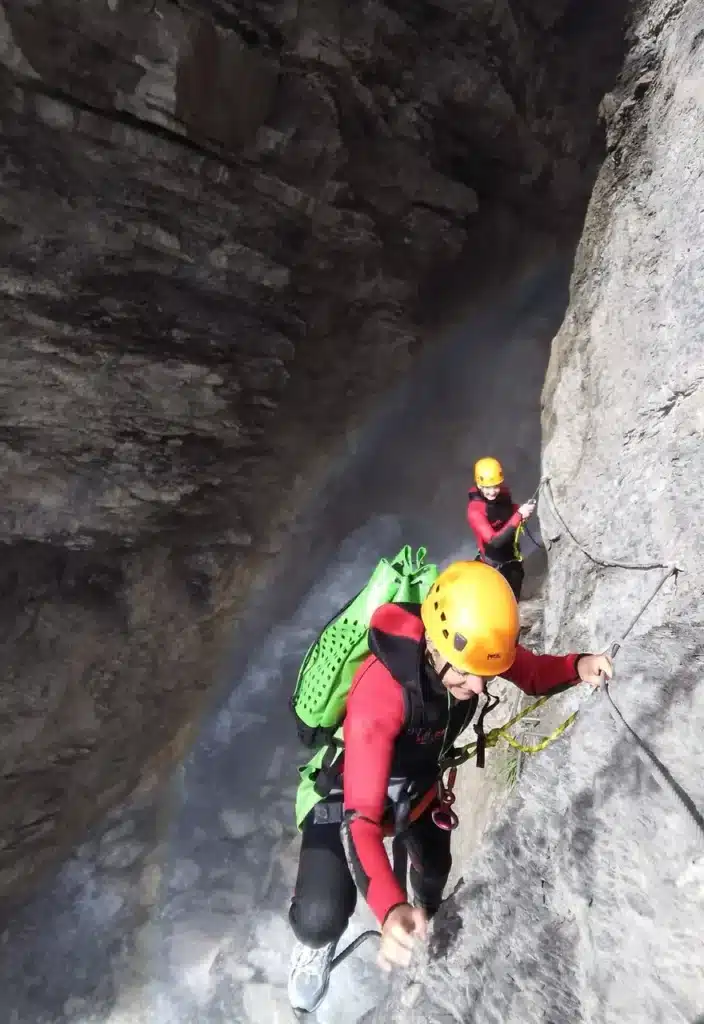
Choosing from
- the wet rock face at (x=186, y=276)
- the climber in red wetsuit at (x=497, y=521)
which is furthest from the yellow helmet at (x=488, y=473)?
the wet rock face at (x=186, y=276)

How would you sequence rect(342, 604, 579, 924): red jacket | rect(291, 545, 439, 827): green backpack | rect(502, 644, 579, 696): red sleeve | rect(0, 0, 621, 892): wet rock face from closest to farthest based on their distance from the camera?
1. rect(342, 604, 579, 924): red jacket
2. rect(502, 644, 579, 696): red sleeve
3. rect(291, 545, 439, 827): green backpack
4. rect(0, 0, 621, 892): wet rock face

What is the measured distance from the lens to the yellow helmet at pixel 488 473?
17.6 feet

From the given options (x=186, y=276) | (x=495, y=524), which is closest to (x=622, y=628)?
(x=495, y=524)

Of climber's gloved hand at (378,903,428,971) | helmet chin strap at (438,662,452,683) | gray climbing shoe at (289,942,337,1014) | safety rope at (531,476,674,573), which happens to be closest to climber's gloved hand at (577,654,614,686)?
helmet chin strap at (438,662,452,683)

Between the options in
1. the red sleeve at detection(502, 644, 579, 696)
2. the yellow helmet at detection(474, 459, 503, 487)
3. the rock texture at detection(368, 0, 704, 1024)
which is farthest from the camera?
the yellow helmet at detection(474, 459, 503, 487)

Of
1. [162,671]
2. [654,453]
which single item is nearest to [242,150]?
[654,453]

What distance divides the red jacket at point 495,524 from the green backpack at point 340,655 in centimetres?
229

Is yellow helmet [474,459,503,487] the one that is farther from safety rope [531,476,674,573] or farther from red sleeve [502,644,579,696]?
red sleeve [502,644,579,696]

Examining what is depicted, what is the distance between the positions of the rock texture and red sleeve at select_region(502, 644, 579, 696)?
200mm

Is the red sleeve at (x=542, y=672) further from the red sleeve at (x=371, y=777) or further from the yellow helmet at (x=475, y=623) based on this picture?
the red sleeve at (x=371, y=777)

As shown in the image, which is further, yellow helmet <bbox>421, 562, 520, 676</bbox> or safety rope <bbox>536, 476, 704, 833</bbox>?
yellow helmet <bbox>421, 562, 520, 676</bbox>

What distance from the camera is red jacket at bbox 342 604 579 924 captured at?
1957 millimetres

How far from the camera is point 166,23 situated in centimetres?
356

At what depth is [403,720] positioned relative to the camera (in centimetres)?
222
